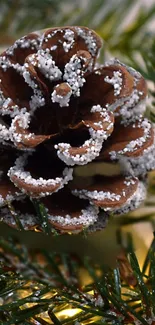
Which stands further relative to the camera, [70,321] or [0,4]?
[0,4]

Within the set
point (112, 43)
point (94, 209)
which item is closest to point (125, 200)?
point (94, 209)

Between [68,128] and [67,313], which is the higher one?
[68,128]

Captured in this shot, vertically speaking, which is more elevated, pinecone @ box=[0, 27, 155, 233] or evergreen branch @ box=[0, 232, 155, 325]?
pinecone @ box=[0, 27, 155, 233]

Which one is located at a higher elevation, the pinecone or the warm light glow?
the pinecone

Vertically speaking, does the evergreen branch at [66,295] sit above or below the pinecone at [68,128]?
below

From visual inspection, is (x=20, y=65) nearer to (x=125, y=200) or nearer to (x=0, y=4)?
(x=125, y=200)

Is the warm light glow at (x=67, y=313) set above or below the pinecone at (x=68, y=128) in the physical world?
below

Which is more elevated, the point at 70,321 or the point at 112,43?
the point at 112,43

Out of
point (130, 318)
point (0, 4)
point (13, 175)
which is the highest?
point (0, 4)
